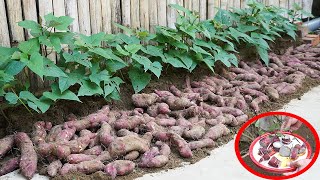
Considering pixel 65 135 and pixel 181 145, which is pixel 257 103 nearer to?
pixel 181 145

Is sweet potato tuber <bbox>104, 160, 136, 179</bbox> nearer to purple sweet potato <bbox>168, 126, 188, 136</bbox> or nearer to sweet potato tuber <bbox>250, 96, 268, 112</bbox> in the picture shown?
purple sweet potato <bbox>168, 126, 188, 136</bbox>

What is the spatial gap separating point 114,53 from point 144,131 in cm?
72

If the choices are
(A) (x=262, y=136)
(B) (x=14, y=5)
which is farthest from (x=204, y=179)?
(B) (x=14, y=5)

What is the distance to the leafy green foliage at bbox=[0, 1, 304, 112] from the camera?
10.0 feet

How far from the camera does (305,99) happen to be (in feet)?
13.3

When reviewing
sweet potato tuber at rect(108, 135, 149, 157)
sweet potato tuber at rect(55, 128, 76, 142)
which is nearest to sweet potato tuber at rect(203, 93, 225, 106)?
sweet potato tuber at rect(108, 135, 149, 157)

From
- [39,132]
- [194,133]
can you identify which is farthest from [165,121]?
[39,132]

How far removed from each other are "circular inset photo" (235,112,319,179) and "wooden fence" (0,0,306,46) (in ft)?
6.30

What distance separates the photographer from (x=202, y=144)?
9.92 feet

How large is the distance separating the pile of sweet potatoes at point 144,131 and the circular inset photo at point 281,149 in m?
1.00

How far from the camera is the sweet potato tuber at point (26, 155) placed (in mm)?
2654

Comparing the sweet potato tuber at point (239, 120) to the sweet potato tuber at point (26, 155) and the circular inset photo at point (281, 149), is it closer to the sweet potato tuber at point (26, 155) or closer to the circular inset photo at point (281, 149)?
the sweet potato tuber at point (26, 155)

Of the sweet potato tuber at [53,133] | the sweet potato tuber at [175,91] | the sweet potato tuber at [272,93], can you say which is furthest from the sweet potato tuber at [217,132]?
the sweet potato tuber at [53,133]

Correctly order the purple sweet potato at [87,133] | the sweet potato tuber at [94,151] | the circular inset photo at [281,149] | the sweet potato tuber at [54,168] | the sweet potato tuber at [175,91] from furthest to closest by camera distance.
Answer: the sweet potato tuber at [175,91] → the purple sweet potato at [87,133] → the sweet potato tuber at [94,151] → the sweet potato tuber at [54,168] → the circular inset photo at [281,149]
